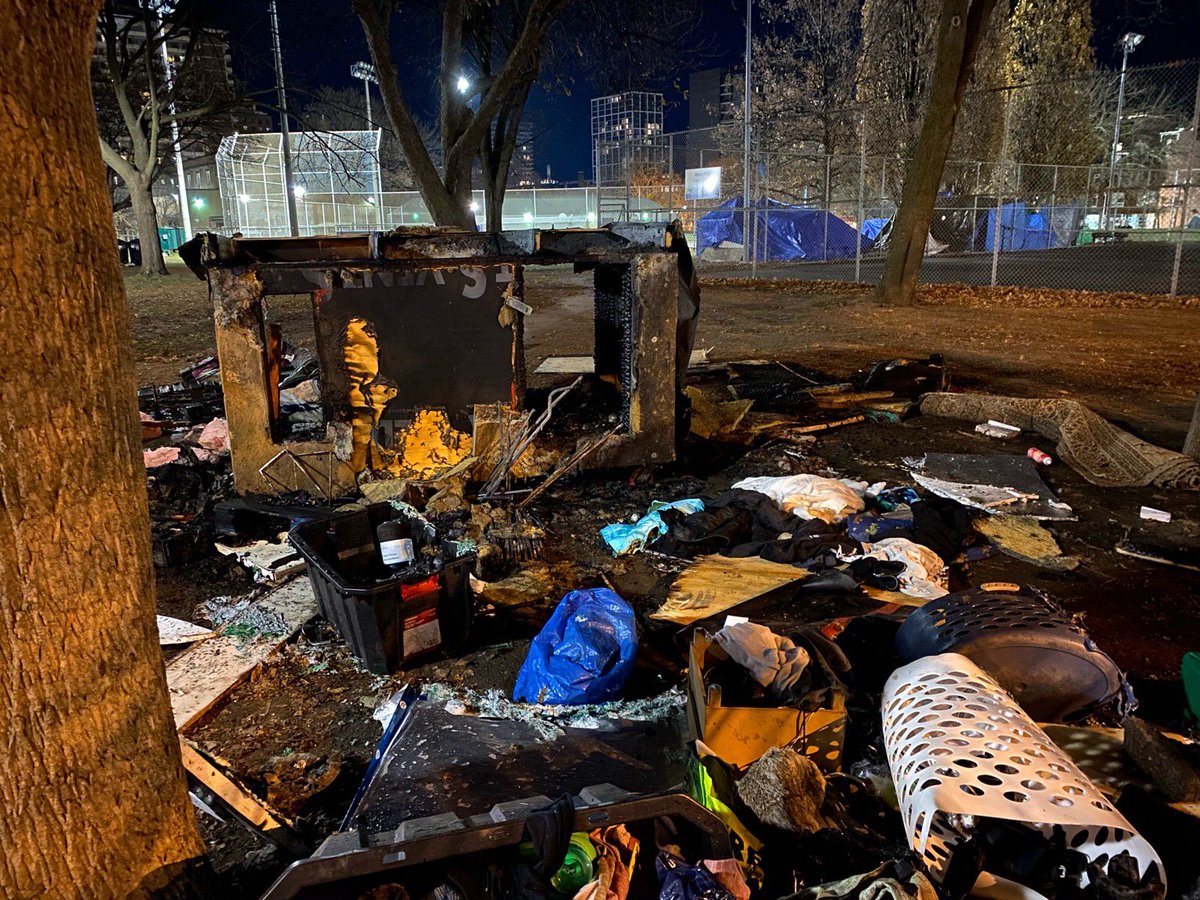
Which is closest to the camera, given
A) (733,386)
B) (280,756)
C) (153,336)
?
(280,756)

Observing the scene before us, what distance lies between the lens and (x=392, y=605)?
337 centimetres

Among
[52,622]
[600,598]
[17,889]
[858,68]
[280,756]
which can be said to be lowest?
[280,756]

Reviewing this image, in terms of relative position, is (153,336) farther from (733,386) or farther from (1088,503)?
(1088,503)

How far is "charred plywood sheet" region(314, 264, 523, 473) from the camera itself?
5.32 meters

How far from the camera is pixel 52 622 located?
1488 millimetres

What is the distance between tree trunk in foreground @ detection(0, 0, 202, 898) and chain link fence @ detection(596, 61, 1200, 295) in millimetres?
20270

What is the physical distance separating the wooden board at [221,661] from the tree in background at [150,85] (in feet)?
60.7

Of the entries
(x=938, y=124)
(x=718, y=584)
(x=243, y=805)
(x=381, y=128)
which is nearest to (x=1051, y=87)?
(x=938, y=124)

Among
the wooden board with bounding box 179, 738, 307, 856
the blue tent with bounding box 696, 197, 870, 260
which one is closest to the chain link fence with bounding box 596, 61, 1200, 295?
the blue tent with bounding box 696, 197, 870, 260

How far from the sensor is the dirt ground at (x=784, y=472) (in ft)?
9.87

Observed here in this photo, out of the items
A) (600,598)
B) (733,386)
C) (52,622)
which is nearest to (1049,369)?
(733,386)

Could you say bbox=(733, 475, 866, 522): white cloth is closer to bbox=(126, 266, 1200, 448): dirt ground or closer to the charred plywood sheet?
the charred plywood sheet

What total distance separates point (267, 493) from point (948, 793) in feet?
15.2

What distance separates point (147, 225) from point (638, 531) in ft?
81.9
